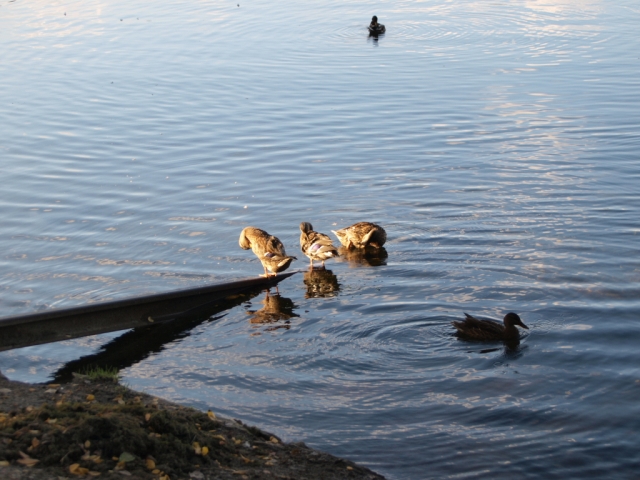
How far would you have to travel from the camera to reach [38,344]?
36.0ft

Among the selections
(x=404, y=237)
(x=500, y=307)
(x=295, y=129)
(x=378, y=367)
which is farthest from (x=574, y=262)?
(x=295, y=129)

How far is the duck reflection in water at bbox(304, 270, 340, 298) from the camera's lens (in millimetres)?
12991

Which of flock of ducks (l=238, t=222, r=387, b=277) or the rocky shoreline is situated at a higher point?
flock of ducks (l=238, t=222, r=387, b=277)

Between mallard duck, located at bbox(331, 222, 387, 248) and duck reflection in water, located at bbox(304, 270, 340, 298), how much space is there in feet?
2.15

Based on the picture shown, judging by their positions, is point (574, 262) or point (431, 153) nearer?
point (574, 262)

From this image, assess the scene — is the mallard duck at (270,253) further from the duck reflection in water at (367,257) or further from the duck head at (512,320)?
the duck head at (512,320)

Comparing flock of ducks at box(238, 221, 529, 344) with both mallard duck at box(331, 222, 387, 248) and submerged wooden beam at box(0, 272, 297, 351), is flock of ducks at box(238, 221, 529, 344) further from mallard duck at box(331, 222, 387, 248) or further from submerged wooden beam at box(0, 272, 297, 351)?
submerged wooden beam at box(0, 272, 297, 351)

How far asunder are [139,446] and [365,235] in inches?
302

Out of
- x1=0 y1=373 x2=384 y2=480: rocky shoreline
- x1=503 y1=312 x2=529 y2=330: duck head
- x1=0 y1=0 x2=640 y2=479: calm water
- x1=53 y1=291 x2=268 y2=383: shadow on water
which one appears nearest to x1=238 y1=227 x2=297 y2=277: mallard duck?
x1=0 y1=0 x2=640 y2=479: calm water

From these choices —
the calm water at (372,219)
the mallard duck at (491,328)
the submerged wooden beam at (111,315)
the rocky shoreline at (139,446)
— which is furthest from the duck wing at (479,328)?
the submerged wooden beam at (111,315)

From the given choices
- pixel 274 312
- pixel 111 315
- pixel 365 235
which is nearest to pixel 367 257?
pixel 365 235

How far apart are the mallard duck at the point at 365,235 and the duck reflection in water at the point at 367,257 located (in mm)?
84

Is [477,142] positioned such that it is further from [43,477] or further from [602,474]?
[43,477]

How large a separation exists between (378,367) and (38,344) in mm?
4262
